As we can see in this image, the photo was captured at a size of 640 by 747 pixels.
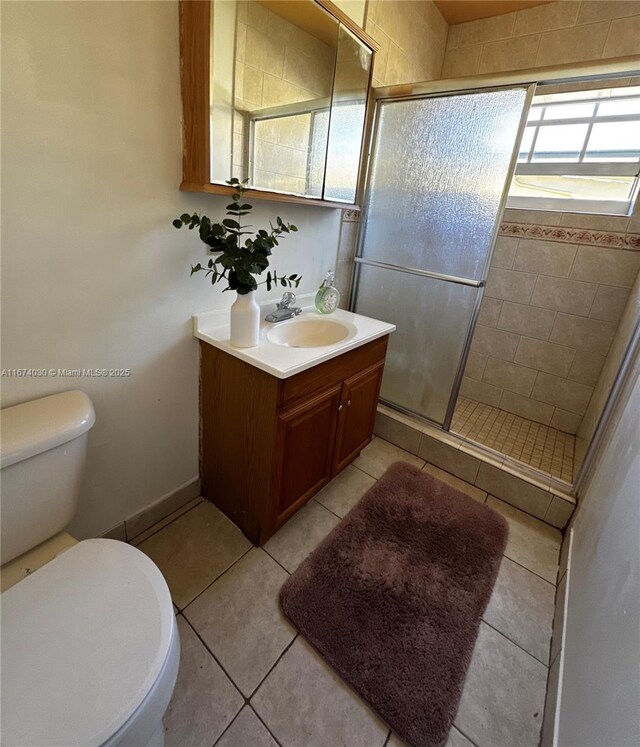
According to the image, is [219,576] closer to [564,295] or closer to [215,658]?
[215,658]

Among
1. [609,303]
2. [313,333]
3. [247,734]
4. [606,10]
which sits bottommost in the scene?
[247,734]

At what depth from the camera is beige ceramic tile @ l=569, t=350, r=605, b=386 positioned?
2172 millimetres

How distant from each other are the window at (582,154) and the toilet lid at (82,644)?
2592mm

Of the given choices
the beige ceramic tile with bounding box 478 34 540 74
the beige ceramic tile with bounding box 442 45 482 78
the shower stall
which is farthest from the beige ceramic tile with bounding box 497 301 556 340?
the beige ceramic tile with bounding box 442 45 482 78

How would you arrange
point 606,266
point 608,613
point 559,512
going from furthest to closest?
point 606,266 < point 559,512 < point 608,613

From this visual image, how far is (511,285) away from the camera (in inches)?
92.0

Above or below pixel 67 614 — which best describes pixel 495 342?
above

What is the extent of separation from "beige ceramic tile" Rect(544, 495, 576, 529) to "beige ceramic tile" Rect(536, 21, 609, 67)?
211cm

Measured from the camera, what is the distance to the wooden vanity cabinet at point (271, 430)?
49.5 inches

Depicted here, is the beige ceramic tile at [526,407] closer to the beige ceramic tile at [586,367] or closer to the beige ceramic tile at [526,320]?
the beige ceramic tile at [586,367]

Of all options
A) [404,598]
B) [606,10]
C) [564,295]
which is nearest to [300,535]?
[404,598]

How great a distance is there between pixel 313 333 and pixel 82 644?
1.30 m

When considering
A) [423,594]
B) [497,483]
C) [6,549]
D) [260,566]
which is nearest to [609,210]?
[497,483]

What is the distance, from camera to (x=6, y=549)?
88 centimetres
